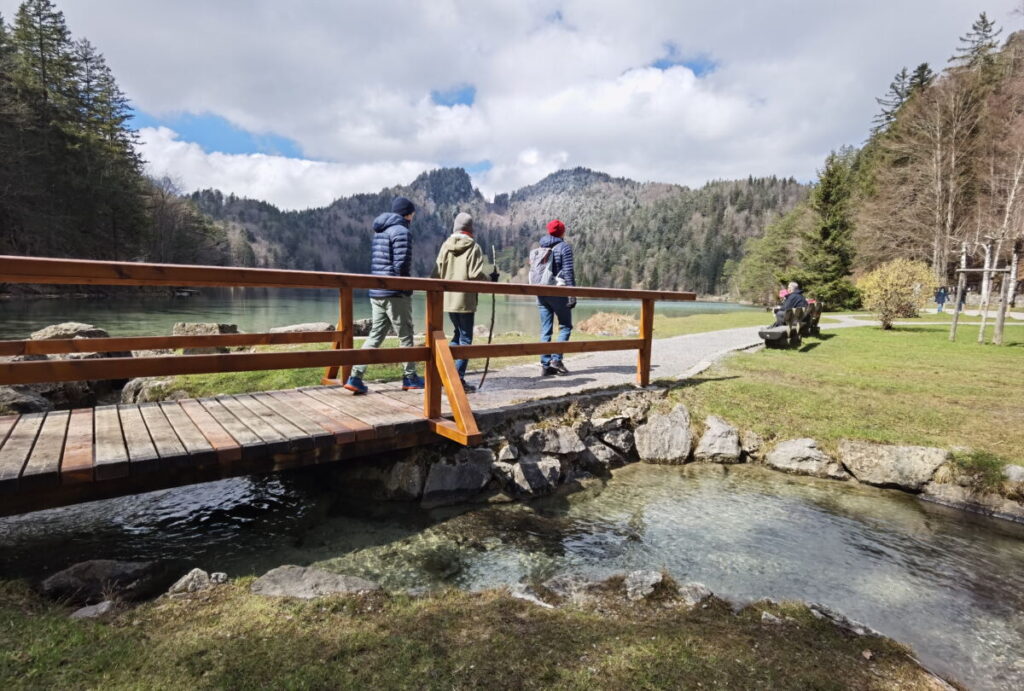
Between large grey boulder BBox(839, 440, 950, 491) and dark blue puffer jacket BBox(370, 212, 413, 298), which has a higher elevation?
dark blue puffer jacket BBox(370, 212, 413, 298)

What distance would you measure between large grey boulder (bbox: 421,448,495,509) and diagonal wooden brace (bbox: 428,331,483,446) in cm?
56

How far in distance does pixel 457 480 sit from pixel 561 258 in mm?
4438

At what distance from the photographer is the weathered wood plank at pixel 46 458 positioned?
3.28 m

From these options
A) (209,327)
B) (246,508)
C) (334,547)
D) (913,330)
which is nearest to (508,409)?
(334,547)

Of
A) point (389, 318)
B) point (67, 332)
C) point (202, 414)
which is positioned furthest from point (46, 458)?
point (67, 332)

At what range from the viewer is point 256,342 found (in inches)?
232

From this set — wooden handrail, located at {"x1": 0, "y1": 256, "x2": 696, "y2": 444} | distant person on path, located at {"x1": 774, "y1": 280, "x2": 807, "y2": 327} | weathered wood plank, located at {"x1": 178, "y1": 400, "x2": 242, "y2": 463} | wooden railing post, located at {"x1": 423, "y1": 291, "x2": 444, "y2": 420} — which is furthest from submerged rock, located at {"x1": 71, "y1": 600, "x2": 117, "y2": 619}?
distant person on path, located at {"x1": 774, "y1": 280, "x2": 807, "y2": 327}

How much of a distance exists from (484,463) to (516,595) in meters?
2.14

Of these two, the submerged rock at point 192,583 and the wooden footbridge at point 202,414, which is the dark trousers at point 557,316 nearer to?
the wooden footbridge at point 202,414

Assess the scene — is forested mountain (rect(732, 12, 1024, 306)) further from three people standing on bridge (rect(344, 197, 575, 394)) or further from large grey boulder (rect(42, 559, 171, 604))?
large grey boulder (rect(42, 559, 171, 604))

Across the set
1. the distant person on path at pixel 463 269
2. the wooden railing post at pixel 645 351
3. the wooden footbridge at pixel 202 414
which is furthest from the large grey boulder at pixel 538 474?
the wooden railing post at pixel 645 351

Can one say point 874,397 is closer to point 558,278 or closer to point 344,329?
point 558,278

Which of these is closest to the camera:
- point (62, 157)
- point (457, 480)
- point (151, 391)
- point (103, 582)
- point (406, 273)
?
point (103, 582)

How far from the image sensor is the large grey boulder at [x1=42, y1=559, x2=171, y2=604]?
3205 mm
